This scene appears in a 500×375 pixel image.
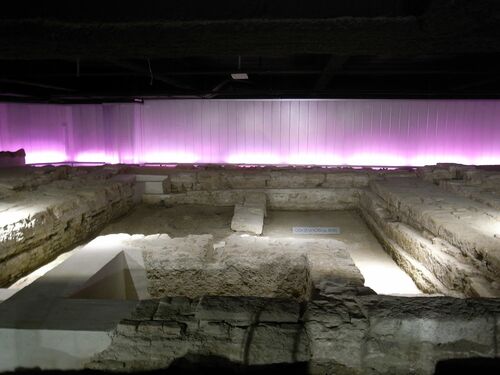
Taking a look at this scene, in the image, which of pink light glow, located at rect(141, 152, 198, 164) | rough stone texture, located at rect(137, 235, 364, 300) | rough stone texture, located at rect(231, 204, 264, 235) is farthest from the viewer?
pink light glow, located at rect(141, 152, 198, 164)

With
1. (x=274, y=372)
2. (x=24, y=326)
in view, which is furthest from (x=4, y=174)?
(x=274, y=372)

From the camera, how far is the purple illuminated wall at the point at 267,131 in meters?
9.80

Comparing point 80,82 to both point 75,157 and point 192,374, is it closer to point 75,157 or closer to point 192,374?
point 75,157

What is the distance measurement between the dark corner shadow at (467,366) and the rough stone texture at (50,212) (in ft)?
15.4

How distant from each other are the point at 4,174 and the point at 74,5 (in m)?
7.42

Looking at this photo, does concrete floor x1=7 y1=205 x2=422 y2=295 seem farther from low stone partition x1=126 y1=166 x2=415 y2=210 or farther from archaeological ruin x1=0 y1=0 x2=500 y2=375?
low stone partition x1=126 y1=166 x2=415 y2=210

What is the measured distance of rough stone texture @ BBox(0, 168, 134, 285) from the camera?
4.61 meters

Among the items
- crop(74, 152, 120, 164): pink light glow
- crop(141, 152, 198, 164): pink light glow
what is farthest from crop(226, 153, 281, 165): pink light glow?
crop(74, 152, 120, 164): pink light glow

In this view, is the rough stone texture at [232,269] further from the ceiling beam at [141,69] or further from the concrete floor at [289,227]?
the ceiling beam at [141,69]

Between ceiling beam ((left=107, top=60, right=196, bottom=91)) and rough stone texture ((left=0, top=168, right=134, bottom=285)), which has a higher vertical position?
ceiling beam ((left=107, top=60, right=196, bottom=91))

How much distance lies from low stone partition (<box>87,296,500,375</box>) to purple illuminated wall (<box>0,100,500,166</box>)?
8.27m

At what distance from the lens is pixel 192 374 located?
6.56 feet

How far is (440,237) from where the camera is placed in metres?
4.74

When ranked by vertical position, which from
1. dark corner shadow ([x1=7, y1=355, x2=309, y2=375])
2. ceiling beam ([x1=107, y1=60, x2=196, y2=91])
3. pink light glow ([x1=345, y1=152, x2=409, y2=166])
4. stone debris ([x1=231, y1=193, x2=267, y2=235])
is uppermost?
ceiling beam ([x1=107, y1=60, x2=196, y2=91])
